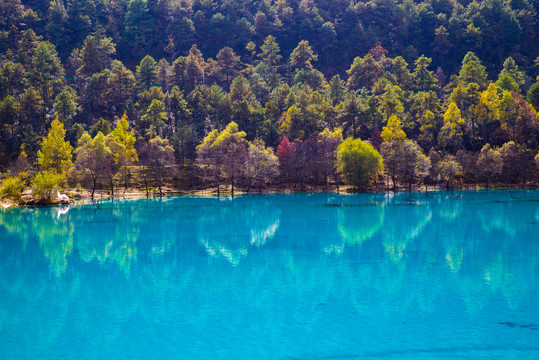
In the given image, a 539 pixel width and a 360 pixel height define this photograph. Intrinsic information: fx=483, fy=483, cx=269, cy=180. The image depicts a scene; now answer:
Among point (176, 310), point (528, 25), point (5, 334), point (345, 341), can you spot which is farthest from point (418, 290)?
point (528, 25)

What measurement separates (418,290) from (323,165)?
8451 centimetres

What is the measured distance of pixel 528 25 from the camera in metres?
196

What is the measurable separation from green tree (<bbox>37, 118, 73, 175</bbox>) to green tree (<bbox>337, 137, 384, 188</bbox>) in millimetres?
63731

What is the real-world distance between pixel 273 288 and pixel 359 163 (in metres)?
78.4

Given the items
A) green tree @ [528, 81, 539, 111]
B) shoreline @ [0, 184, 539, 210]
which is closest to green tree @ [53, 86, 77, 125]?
shoreline @ [0, 184, 539, 210]

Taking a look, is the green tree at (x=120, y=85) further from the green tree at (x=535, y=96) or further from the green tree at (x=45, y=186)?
the green tree at (x=535, y=96)

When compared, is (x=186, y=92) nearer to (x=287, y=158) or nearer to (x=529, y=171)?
(x=287, y=158)

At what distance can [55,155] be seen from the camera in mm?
110125

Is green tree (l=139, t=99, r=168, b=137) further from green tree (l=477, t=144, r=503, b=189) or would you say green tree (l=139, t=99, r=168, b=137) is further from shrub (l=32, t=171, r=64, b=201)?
green tree (l=477, t=144, r=503, b=189)

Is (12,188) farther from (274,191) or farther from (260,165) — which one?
(274,191)

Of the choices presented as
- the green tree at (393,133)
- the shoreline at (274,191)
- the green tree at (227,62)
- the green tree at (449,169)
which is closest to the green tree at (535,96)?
the shoreline at (274,191)

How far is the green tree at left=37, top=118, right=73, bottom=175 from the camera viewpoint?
109250 millimetres

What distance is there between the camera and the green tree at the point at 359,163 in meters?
112

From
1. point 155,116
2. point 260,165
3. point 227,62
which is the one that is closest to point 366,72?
point 227,62
